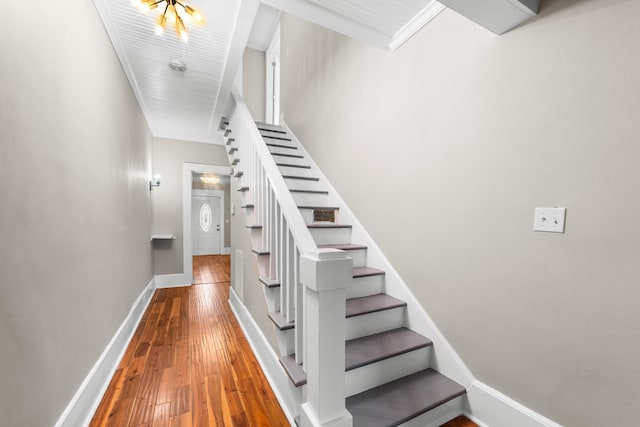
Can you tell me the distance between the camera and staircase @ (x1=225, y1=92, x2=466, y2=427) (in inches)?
53.0

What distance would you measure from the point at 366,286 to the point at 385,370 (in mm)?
605

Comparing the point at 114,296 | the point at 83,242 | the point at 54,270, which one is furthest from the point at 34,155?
the point at 114,296

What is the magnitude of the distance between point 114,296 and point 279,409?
1620mm


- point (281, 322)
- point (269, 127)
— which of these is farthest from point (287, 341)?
point (269, 127)

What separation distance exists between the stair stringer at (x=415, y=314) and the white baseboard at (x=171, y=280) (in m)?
3.25

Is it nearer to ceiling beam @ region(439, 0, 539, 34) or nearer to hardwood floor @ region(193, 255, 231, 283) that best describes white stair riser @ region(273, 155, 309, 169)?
ceiling beam @ region(439, 0, 539, 34)

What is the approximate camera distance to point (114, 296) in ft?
6.77

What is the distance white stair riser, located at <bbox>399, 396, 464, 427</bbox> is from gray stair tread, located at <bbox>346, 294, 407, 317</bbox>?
59 centimetres

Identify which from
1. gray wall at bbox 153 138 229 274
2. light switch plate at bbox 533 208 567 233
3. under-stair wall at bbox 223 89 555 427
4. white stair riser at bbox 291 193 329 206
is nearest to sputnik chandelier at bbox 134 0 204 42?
under-stair wall at bbox 223 89 555 427

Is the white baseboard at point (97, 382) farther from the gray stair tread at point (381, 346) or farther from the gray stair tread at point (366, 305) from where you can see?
the gray stair tread at point (381, 346)

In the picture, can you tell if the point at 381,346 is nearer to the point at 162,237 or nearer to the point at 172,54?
the point at 172,54

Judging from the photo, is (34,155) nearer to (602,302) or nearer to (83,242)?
(83,242)

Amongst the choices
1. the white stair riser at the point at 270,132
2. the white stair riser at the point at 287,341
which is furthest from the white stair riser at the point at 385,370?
the white stair riser at the point at 270,132

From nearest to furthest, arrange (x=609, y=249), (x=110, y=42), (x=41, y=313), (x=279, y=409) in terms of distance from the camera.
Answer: (x=609, y=249)
(x=41, y=313)
(x=279, y=409)
(x=110, y=42)
